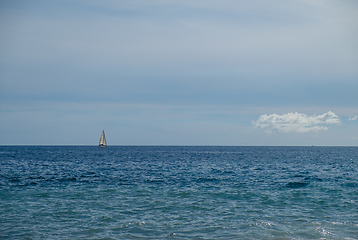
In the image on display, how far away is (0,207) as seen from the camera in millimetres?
23656

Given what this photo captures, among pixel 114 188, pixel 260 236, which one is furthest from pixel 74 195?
pixel 260 236

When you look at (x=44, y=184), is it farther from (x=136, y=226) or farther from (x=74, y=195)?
(x=136, y=226)

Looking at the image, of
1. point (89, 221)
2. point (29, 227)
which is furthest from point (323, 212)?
point (29, 227)

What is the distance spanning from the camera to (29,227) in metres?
18.6

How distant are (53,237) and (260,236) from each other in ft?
41.4

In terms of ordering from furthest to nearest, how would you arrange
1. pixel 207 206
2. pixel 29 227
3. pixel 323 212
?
pixel 207 206
pixel 323 212
pixel 29 227

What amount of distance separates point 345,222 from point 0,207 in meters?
27.2

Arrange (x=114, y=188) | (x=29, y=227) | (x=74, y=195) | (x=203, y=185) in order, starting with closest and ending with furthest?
(x=29, y=227)
(x=74, y=195)
(x=114, y=188)
(x=203, y=185)

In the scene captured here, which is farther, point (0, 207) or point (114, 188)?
point (114, 188)

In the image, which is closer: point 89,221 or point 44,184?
point 89,221

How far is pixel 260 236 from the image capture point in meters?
17.0

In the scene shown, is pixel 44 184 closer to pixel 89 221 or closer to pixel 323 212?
pixel 89 221

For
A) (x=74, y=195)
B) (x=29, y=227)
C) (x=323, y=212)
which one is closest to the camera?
(x=29, y=227)

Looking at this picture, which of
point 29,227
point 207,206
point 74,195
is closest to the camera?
point 29,227
